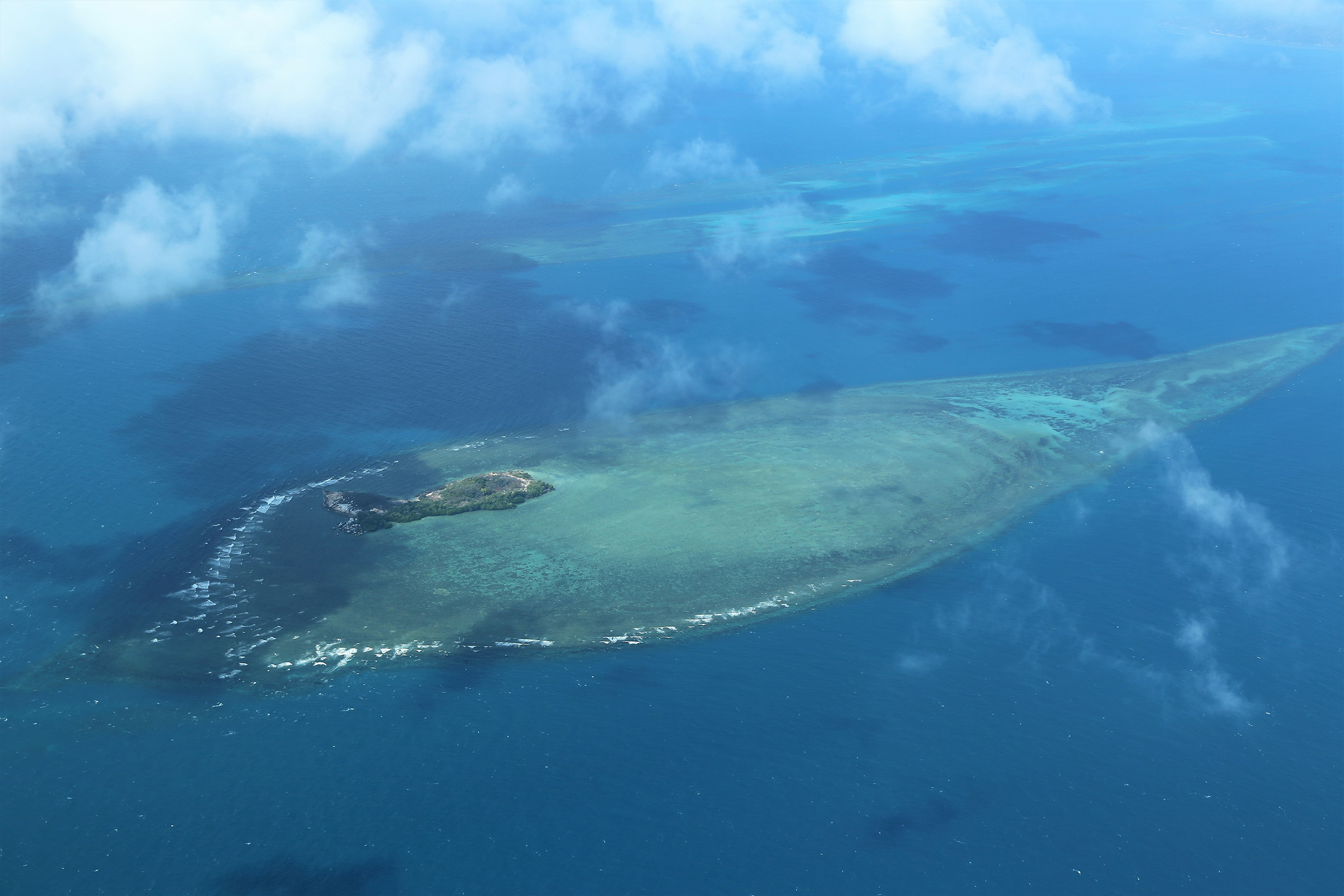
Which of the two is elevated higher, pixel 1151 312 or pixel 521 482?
pixel 1151 312

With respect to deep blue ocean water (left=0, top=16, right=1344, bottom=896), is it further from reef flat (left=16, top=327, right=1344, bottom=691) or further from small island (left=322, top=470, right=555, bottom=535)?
small island (left=322, top=470, right=555, bottom=535)

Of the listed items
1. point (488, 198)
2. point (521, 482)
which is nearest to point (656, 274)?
point (488, 198)

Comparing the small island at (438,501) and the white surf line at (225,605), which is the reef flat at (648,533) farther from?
the small island at (438,501)

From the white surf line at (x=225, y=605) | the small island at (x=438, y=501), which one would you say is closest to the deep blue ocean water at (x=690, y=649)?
the white surf line at (x=225, y=605)

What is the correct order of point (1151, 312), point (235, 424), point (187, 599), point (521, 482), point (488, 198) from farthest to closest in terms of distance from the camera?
point (488, 198) → point (1151, 312) → point (235, 424) → point (521, 482) → point (187, 599)

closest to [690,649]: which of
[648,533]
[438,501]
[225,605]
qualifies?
[648,533]

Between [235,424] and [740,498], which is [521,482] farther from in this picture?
[235,424]

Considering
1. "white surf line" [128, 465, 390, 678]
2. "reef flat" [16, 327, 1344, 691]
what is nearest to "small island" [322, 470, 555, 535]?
"reef flat" [16, 327, 1344, 691]
